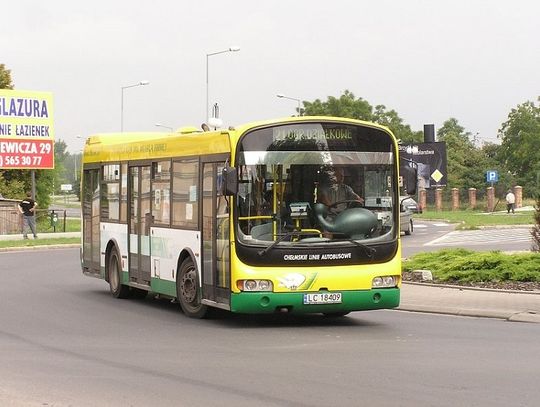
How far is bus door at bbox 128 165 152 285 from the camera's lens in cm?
1783

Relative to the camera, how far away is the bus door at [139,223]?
58.5ft

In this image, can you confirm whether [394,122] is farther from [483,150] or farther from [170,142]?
[170,142]

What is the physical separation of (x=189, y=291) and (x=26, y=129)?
120 feet

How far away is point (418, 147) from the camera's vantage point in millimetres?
76688

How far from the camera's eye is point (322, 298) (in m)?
14.6

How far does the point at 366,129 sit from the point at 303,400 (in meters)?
6.81

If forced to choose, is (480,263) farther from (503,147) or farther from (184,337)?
(503,147)

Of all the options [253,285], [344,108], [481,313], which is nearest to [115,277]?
[253,285]

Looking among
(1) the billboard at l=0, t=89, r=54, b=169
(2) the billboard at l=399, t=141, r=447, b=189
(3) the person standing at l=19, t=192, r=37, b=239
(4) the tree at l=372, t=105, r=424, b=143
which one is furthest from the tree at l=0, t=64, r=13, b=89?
(4) the tree at l=372, t=105, r=424, b=143

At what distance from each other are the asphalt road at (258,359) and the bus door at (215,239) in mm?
476

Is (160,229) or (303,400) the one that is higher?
(160,229)

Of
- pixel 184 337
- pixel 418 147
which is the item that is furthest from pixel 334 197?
pixel 418 147

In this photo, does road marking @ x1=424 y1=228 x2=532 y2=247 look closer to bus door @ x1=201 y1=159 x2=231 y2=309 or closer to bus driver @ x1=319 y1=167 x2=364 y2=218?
bus driver @ x1=319 y1=167 x2=364 y2=218

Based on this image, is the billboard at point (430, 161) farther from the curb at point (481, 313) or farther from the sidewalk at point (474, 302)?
the curb at point (481, 313)
